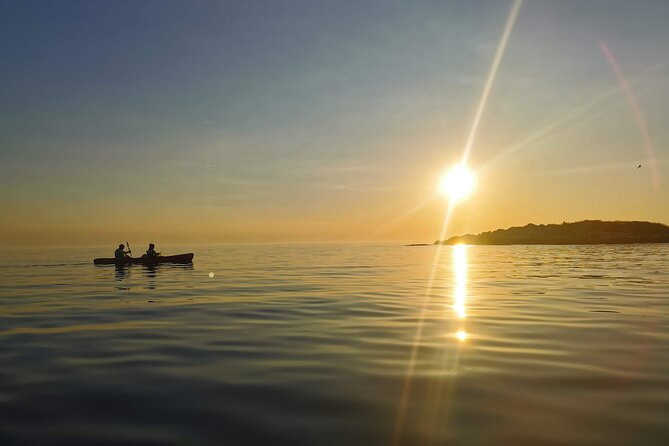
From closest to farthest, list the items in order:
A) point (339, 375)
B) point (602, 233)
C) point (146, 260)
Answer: point (339, 375) → point (146, 260) → point (602, 233)

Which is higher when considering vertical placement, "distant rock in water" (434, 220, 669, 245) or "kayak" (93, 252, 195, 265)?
"distant rock in water" (434, 220, 669, 245)

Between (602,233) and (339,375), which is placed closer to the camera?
(339,375)

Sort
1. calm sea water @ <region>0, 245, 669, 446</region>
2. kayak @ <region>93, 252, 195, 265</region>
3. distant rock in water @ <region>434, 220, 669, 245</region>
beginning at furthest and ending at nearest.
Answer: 1. distant rock in water @ <region>434, 220, 669, 245</region>
2. kayak @ <region>93, 252, 195, 265</region>
3. calm sea water @ <region>0, 245, 669, 446</region>

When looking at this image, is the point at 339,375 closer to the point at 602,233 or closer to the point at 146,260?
the point at 146,260

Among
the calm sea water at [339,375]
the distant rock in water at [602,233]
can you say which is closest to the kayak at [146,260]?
the calm sea water at [339,375]

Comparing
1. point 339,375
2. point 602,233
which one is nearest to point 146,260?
point 339,375

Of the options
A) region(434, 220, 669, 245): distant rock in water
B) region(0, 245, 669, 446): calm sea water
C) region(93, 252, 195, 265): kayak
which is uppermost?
region(434, 220, 669, 245): distant rock in water

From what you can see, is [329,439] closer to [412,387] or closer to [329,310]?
[412,387]

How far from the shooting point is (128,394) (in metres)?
7.42

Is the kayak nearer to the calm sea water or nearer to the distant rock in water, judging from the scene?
the calm sea water

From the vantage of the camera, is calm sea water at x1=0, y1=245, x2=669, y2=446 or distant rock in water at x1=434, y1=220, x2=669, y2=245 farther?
distant rock in water at x1=434, y1=220, x2=669, y2=245

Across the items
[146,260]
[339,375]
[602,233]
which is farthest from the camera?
[602,233]

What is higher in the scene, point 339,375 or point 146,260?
point 339,375

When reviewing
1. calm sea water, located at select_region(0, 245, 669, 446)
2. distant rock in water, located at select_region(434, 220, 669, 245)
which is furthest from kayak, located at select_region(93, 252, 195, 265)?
distant rock in water, located at select_region(434, 220, 669, 245)
